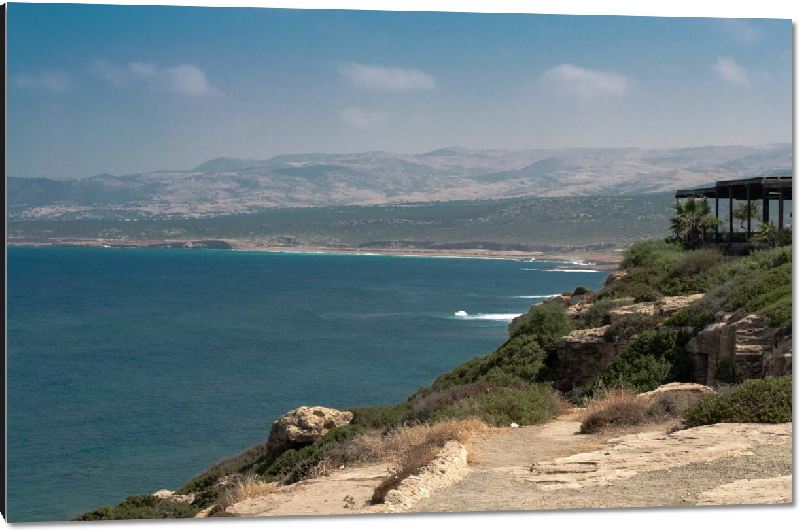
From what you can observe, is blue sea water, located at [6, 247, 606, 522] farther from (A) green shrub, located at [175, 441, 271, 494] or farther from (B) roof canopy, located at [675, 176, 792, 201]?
(B) roof canopy, located at [675, 176, 792, 201]

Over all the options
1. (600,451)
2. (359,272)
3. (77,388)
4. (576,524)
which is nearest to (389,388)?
(77,388)

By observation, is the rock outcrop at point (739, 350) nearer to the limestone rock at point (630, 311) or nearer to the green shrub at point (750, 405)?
the green shrub at point (750, 405)

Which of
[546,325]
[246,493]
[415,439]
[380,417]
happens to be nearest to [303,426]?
[380,417]

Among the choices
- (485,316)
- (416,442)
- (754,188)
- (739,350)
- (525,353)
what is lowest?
(485,316)

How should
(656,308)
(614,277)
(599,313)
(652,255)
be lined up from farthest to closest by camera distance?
(652,255), (614,277), (599,313), (656,308)

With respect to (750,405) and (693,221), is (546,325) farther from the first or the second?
(693,221)

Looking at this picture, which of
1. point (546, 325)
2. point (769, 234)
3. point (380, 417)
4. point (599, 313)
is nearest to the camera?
point (380, 417)
